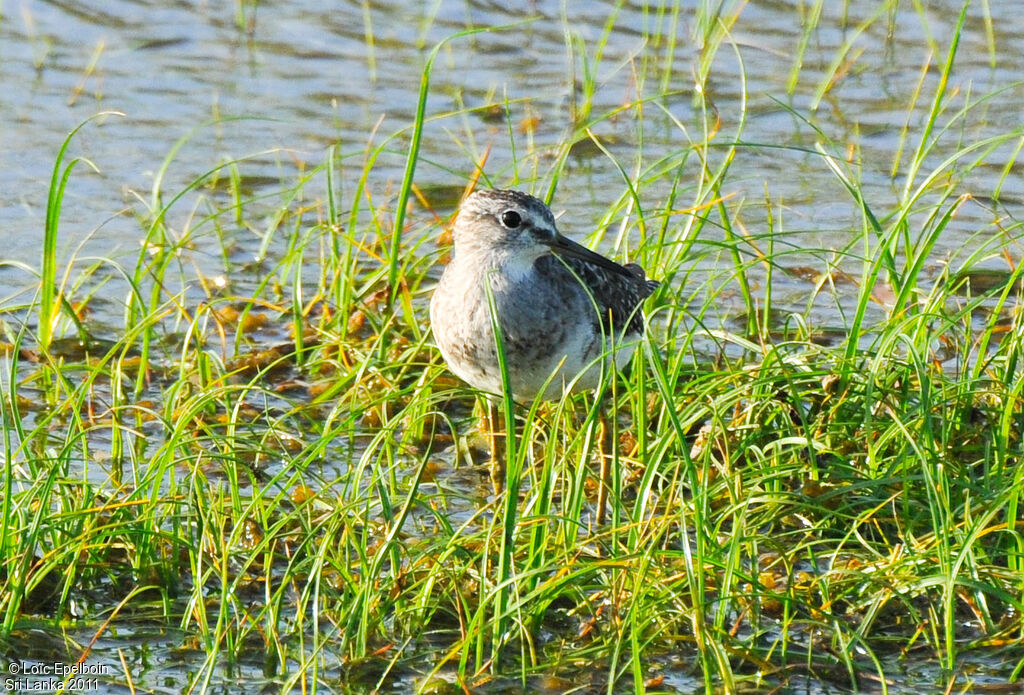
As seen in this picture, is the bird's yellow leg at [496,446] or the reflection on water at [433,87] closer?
the bird's yellow leg at [496,446]

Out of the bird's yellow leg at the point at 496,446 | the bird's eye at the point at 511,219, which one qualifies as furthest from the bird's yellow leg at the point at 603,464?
the bird's eye at the point at 511,219

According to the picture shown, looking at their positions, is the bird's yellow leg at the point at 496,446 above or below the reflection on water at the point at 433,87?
below

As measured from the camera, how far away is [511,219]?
229 inches

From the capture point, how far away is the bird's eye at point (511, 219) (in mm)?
5812

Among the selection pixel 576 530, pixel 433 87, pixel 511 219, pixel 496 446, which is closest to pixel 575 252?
pixel 511 219

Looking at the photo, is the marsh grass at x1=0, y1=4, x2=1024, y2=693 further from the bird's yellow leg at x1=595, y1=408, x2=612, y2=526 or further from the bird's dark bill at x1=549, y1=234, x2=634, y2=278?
the bird's dark bill at x1=549, y1=234, x2=634, y2=278

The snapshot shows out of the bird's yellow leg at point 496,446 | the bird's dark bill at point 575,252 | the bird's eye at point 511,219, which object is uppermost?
the bird's eye at point 511,219

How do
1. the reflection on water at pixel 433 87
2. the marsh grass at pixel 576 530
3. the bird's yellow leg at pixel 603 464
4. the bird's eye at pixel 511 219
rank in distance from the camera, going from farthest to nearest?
the reflection on water at pixel 433 87 → the bird's eye at pixel 511 219 → the bird's yellow leg at pixel 603 464 → the marsh grass at pixel 576 530

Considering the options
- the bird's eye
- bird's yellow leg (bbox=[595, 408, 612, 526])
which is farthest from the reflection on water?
the bird's eye

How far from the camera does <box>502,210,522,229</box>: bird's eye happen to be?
19.1 feet

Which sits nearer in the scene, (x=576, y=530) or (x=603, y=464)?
(x=576, y=530)

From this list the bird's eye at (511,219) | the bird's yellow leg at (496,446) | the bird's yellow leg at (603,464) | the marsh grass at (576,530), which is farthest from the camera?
the bird's yellow leg at (496,446)

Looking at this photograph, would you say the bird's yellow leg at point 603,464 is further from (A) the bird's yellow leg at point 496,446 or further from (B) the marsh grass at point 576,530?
(A) the bird's yellow leg at point 496,446

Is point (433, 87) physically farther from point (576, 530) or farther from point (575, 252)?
point (576, 530)
